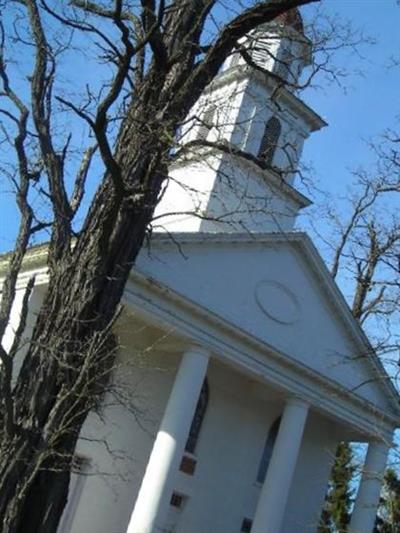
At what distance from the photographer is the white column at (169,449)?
51.2 feet

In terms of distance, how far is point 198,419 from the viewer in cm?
1980

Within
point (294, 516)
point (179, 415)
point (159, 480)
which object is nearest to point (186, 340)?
point (179, 415)

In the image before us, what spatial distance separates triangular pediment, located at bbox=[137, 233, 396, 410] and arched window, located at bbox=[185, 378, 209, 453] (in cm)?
246

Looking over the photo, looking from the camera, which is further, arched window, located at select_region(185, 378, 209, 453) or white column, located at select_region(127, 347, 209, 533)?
arched window, located at select_region(185, 378, 209, 453)

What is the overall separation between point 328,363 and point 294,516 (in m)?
4.56

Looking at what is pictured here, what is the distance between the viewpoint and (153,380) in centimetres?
1869

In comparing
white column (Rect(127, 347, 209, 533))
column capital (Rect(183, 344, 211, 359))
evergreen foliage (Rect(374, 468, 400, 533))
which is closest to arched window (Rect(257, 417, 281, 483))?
evergreen foliage (Rect(374, 468, 400, 533))

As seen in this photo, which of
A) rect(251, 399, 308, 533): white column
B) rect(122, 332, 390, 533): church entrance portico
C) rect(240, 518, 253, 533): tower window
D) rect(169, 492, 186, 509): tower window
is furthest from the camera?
rect(240, 518, 253, 533): tower window

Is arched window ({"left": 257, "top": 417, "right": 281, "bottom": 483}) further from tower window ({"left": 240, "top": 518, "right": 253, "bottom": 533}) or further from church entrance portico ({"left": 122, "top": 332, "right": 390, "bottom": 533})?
tower window ({"left": 240, "top": 518, "right": 253, "bottom": 533})

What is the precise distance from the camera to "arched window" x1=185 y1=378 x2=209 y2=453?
19547mm

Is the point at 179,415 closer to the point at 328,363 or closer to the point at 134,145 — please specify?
the point at 328,363

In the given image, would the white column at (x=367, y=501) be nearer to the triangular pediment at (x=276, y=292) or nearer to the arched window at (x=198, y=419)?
the triangular pediment at (x=276, y=292)

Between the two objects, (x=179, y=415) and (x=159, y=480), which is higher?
(x=179, y=415)

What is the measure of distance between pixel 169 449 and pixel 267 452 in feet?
19.7
